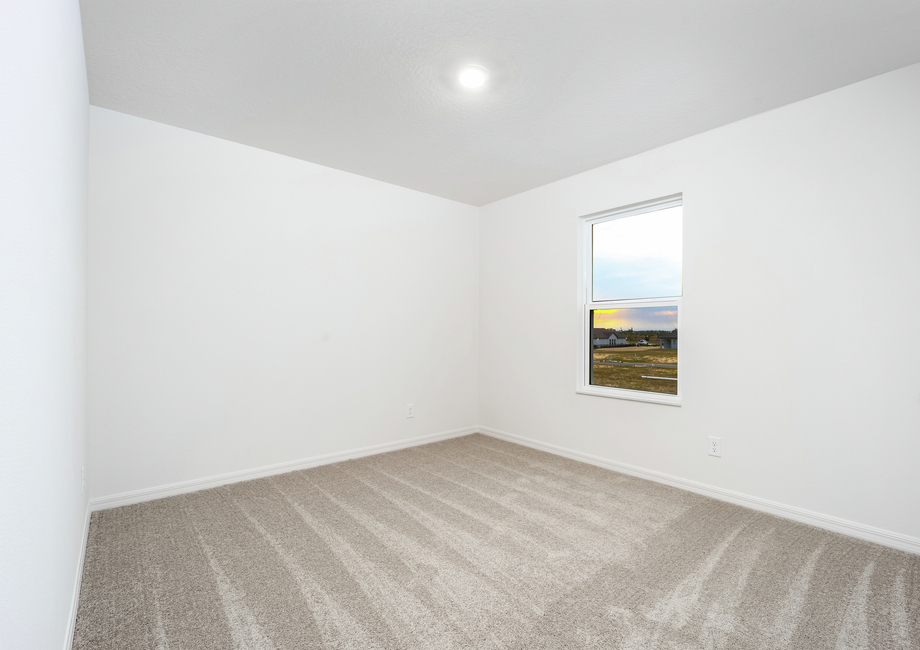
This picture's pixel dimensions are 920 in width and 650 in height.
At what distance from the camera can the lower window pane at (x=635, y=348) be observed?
3393mm

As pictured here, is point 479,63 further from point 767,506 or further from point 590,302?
point 767,506

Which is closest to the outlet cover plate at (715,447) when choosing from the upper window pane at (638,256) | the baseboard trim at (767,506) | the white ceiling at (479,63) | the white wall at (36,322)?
the baseboard trim at (767,506)

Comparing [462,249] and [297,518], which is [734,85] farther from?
[297,518]

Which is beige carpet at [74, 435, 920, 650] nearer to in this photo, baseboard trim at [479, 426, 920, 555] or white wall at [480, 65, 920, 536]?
baseboard trim at [479, 426, 920, 555]

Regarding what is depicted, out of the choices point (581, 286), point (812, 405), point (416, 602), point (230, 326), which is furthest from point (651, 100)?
point (230, 326)

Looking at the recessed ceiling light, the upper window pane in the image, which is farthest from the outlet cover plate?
the recessed ceiling light

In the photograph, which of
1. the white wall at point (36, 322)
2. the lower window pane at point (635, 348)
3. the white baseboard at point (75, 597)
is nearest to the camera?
the white wall at point (36, 322)

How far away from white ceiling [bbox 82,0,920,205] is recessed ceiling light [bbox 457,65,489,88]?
5 cm

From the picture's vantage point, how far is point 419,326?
4375 mm

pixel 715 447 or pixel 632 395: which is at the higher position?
pixel 632 395

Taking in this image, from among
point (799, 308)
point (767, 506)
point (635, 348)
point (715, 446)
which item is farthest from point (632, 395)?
point (799, 308)

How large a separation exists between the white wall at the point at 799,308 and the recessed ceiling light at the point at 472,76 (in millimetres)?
1629

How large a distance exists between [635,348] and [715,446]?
3.08ft

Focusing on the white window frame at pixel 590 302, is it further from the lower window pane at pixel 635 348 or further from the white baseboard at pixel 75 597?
the white baseboard at pixel 75 597
